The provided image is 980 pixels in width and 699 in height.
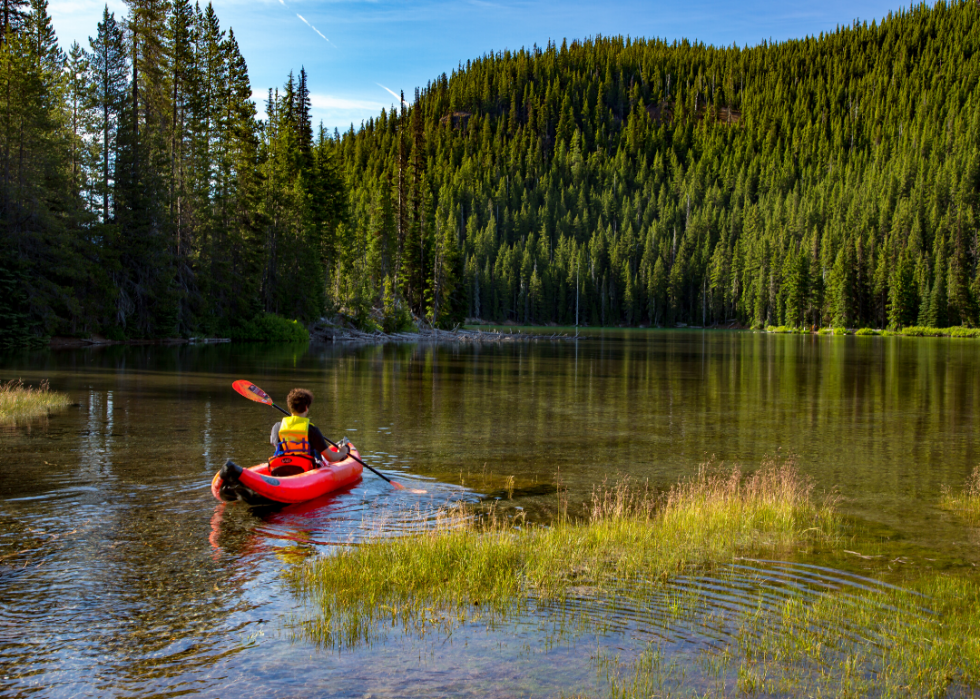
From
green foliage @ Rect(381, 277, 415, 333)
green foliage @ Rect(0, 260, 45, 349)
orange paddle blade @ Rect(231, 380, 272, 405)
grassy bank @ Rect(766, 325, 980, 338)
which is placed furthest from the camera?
grassy bank @ Rect(766, 325, 980, 338)

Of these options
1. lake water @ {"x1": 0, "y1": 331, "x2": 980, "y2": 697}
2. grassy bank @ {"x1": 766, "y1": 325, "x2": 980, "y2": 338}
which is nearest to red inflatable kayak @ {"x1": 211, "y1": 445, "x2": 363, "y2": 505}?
lake water @ {"x1": 0, "y1": 331, "x2": 980, "y2": 697}

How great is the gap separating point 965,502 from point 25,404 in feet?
73.3

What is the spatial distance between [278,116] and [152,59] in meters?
24.6

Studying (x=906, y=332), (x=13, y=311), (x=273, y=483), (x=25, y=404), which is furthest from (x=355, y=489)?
(x=906, y=332)

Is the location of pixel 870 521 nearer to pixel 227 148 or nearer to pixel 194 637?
pixel 194 637

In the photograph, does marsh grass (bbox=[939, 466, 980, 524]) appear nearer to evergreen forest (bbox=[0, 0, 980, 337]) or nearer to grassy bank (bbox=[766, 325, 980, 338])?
evergreen forest (bbox=[0, 0, 980, 337])

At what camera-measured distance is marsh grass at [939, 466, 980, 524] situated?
12.7 meters

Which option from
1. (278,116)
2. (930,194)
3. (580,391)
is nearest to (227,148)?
(278,116)

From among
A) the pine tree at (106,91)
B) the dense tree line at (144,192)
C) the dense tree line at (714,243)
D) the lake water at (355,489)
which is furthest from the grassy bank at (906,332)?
the pine tree at (106,91)

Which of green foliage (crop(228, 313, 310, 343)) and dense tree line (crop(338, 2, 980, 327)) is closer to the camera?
green foliage (crop(228, 313, 310, 343))

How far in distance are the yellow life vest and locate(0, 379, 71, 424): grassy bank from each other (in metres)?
11.2

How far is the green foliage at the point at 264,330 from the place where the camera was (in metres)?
63.5

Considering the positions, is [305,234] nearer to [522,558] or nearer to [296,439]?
[296,439]

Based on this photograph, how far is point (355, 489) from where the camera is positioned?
564 inches
